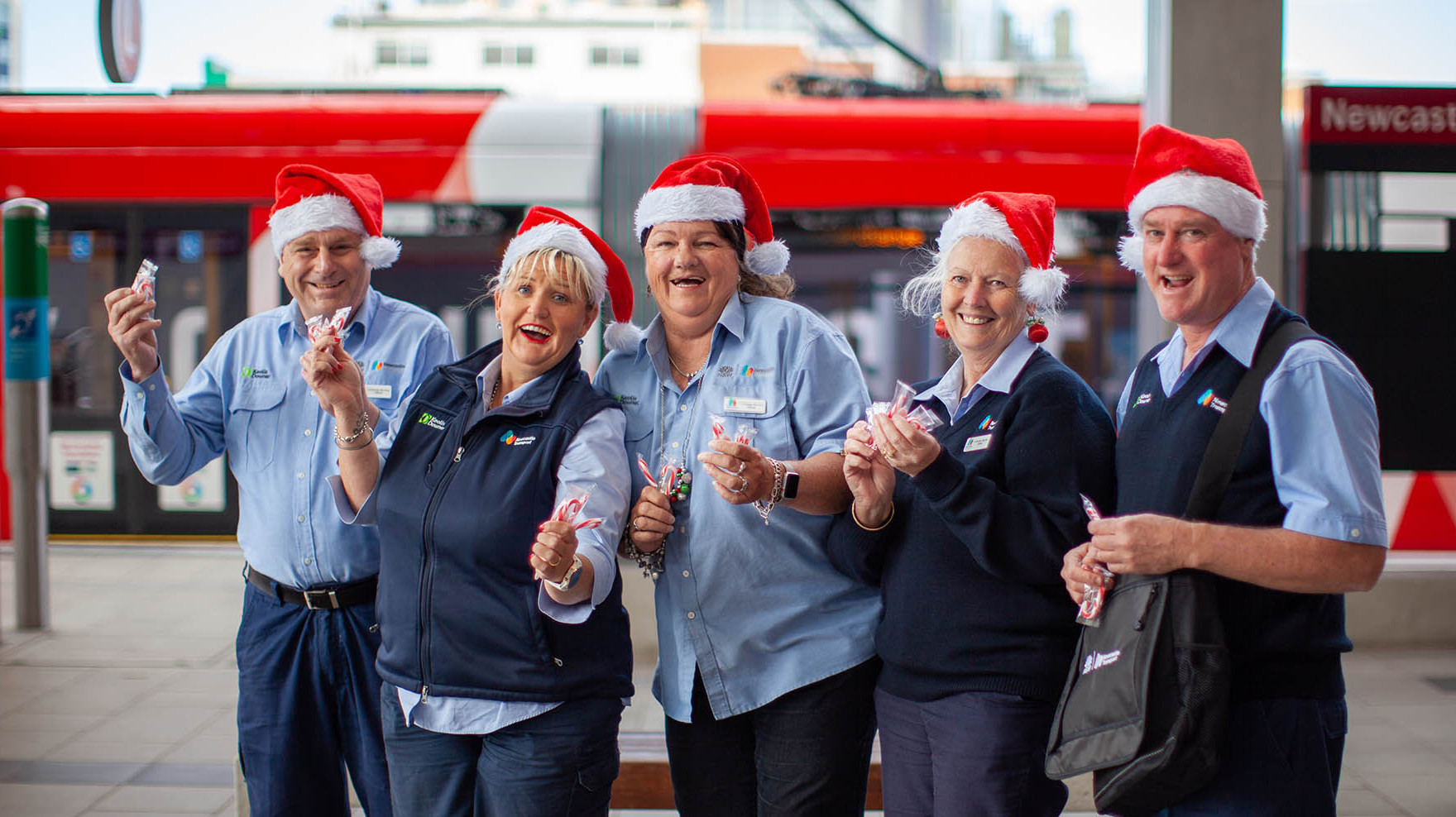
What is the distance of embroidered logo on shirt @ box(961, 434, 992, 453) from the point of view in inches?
86.0

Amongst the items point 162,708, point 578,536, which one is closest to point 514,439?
point 578,536

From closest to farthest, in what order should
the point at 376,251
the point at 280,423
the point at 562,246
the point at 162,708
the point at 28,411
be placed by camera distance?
the point at 562,246
the point at 280,423
the point at 376,251
the point at 162,708
the point at 28,411

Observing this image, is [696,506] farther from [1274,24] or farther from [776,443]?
[1274,24]

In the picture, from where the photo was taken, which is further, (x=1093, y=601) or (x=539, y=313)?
(x=539, y=313)

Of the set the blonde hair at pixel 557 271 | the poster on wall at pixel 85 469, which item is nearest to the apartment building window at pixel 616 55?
the poster on wall at pixel 85 469

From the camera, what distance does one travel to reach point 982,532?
2031mm

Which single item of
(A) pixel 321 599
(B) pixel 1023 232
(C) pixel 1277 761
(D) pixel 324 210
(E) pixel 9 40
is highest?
(E) pixel 9 40

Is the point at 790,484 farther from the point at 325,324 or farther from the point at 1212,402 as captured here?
the point at 325,324

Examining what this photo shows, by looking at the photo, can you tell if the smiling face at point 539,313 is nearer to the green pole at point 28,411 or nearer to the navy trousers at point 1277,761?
the navy trousers at point 1277,761

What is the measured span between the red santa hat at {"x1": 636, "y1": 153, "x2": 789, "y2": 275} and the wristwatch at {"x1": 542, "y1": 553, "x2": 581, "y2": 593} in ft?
2.76

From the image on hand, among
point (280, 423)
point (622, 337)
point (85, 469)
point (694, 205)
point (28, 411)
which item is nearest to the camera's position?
point (694, 205)

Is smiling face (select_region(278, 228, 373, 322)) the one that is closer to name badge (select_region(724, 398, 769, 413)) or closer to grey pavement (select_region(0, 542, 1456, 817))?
name badge (select_region(724, 398, 769, 413))

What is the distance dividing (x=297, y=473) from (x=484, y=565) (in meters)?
0.80

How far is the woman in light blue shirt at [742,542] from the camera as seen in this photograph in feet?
7.67
